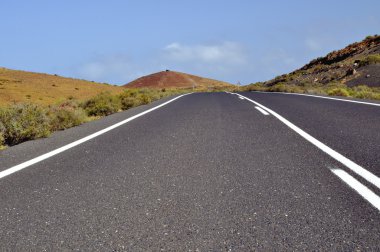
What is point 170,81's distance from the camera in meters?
114

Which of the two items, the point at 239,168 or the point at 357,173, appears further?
the point at 239,168

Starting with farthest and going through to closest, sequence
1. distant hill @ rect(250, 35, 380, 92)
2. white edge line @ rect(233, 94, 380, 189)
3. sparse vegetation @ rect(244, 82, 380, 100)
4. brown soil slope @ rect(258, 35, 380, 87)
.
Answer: brown soil slope @ rect(258, 35, 380, 87)
distant hill @ rect(250, 35, 380, 92)
sparse vegetation @ rect(244, 82, 380, 100)
white edge line @ rect(233, 94, 380, 189)

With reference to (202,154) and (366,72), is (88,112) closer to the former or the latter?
(202,154)

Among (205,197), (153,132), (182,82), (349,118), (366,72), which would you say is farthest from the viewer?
(182,82)

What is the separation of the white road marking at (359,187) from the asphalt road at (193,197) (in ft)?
0.17

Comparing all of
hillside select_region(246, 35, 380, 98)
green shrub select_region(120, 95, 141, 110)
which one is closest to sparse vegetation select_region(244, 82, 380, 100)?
hillside select_region(246, 35, 380, 98)

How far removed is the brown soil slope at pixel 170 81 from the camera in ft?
364

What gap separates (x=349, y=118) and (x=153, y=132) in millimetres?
4483

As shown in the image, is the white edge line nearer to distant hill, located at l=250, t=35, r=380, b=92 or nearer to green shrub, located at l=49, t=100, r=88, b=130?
green shrub, located at l=49, t=100, r=88, b=130

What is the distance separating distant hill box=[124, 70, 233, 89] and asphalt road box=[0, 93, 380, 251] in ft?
336

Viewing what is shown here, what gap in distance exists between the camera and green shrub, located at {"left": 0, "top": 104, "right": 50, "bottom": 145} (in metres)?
8.30

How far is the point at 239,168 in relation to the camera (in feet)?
16.1

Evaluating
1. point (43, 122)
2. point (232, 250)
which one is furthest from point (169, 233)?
point (43, 122)

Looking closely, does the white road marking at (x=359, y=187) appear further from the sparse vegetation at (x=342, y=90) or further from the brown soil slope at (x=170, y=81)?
the brown soil slope at (x=170, y=81)
